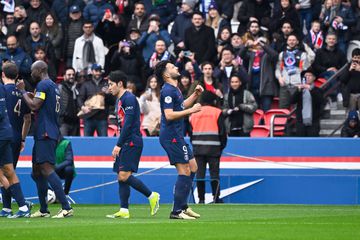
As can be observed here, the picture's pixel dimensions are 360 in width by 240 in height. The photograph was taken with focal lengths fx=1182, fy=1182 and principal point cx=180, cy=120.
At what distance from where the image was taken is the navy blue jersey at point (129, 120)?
17344 mm

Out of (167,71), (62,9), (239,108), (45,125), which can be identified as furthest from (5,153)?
(62,9)

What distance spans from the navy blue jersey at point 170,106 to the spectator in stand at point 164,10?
12222mm

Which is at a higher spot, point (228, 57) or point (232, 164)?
point (228, 57)

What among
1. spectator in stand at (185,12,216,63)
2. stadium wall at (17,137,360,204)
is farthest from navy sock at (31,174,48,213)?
spectator in stand at (185,12,216,63)

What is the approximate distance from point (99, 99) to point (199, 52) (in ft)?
8.88

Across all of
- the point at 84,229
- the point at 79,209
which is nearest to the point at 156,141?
the point at 79,209

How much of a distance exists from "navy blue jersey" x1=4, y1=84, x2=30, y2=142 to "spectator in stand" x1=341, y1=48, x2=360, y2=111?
954 cm

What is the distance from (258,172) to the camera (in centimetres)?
2538

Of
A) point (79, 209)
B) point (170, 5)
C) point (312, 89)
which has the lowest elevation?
point (79, 209)

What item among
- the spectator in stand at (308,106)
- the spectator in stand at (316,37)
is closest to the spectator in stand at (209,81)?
the spectator in stand at (308,106)

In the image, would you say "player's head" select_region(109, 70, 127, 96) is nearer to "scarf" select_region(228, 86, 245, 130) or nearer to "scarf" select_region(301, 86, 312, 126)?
"scarf" select_region(228, 86, 245, 130)

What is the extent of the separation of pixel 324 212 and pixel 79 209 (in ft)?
14.5

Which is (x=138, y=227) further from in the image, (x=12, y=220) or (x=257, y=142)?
(x=257, y=142)

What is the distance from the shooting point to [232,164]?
25547mm
